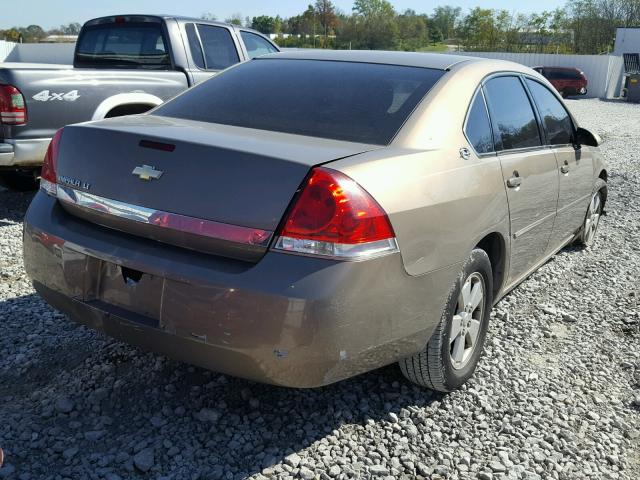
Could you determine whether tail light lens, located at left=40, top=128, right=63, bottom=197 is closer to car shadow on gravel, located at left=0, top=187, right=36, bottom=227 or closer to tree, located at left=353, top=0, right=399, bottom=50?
car shadow on gravel, located at left=0, top=187, right=36, bottom=227

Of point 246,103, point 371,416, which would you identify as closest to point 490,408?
point 371,416

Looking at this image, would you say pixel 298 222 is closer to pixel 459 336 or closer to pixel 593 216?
pixel 459 336

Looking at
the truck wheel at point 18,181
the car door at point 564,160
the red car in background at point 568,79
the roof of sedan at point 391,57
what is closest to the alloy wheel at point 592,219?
the car door at point 564,160

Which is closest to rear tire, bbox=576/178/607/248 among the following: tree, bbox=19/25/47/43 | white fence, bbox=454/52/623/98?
white fence, bbox=454/52/623/98

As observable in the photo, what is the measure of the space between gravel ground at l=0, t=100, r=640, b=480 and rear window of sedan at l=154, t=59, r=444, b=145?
49.5 inches

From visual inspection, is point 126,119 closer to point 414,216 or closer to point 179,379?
point 179,379

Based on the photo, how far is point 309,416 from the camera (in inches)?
117

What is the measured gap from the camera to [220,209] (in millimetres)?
2424

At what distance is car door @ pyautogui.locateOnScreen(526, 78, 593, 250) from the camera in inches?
168

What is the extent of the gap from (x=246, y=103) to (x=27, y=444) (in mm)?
1855

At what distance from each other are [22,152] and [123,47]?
7.83ft

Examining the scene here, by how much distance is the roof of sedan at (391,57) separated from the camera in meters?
3.49

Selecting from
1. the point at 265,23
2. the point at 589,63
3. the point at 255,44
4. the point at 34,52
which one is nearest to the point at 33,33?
the point at 265,23

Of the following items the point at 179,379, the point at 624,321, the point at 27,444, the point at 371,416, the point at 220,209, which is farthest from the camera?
the point at 624,321
